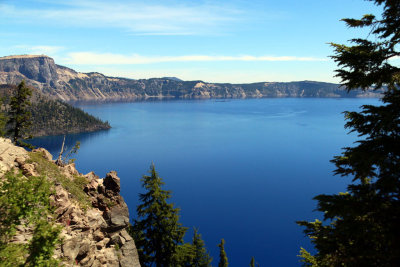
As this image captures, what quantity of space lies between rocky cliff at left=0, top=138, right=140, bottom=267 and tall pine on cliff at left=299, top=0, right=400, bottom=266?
54.0ft

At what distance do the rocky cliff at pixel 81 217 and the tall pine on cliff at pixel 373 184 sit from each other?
1646 centimetres

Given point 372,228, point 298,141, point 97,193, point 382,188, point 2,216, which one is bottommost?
point 298,141

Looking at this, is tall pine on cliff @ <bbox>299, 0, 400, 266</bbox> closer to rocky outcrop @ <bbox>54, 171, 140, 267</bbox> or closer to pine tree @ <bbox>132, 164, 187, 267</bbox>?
rocky outcrop @ <bbox>54, 171, 140, 267</bbox>

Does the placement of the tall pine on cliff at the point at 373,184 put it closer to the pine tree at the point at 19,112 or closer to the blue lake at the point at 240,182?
the pine tree at the point at 19,112

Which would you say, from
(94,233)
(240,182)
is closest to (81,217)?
(94,233)

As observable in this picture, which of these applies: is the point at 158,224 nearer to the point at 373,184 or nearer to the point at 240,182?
Result: the point at 373,184

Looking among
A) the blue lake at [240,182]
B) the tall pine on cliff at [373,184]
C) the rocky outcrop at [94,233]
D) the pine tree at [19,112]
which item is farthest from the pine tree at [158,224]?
the blue lake at [240,182]

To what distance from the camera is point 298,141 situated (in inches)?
7515

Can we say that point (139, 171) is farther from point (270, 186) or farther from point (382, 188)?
point (382, 188)

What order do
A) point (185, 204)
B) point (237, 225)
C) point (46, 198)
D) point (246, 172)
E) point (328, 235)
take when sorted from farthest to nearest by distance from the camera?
point (246, 172), point (185, 204), point (237, 225), point (46, 198), point (328, 235)

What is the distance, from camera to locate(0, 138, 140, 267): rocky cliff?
2055cm

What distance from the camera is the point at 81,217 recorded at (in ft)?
78.9

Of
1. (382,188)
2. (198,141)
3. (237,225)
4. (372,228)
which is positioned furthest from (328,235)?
(198,141)

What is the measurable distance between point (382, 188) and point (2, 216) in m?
18.0
